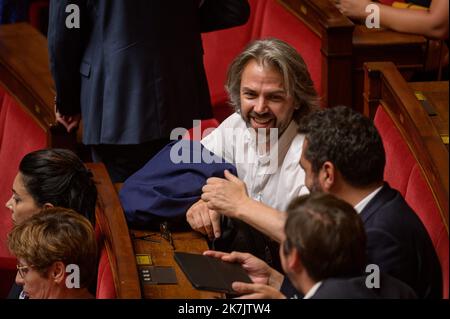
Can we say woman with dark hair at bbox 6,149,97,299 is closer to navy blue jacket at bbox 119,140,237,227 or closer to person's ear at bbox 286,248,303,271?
navy blue jacket at bbox 119,140,237,227

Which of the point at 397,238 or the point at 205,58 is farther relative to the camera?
the point at 205,58

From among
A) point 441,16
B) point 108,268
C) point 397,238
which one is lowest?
point 108,268

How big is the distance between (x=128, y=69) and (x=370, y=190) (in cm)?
66

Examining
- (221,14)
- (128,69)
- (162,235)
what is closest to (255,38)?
(221,14)

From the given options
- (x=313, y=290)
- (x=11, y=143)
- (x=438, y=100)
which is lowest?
(x=11, y=143)

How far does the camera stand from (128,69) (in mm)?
1752

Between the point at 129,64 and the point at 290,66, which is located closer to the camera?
the point at 290,66

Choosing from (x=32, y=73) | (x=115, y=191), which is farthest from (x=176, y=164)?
(x=32, y=73)

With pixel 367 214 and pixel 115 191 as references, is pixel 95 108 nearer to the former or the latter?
pixel 115 191

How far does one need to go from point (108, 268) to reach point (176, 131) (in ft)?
1.49

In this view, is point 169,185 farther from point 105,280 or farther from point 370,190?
point 370,190

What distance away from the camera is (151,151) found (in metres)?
1.82

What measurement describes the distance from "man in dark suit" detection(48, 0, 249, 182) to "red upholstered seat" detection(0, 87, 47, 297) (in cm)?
23

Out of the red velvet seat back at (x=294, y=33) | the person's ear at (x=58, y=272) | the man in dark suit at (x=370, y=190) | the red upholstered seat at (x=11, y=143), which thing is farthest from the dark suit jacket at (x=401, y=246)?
the red upholstered seat at (x=11, y=143)
